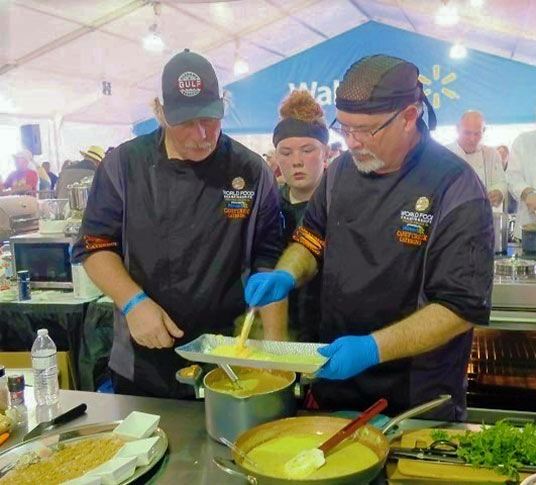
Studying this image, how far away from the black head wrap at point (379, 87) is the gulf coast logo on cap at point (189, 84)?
18.3 inches

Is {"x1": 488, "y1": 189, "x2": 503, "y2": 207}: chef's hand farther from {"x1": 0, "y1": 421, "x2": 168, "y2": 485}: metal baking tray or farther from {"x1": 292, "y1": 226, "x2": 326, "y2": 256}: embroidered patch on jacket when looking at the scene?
{"x1": 0, "y1": 421, "x2": 168, "y2": 485}: metal baking tray

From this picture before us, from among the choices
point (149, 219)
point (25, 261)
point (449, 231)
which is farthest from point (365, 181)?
point (25, 261)

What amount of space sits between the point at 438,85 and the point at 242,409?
832 cm

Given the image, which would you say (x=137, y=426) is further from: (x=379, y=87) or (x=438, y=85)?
(x=438, y=85)

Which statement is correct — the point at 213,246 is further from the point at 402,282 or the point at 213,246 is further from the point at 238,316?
the point at 402,282

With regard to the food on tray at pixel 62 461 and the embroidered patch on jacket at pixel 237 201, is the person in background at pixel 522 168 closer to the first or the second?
the embroidered patch on jacket at pixel 237 201

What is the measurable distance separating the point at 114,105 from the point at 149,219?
9536 millimetres

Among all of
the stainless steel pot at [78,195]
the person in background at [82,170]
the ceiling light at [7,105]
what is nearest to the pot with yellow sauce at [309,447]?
the stainless steel pot at [78,195]

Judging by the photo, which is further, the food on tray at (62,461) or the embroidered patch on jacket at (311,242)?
the embroidered patch on jacket at (311,242)

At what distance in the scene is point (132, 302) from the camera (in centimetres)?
171

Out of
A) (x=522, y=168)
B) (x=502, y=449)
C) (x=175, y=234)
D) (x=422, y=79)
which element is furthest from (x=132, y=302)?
(x=422, y=79)

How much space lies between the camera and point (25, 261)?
145 inches

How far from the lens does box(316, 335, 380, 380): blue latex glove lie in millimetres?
1292

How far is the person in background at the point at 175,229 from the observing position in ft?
5.92
